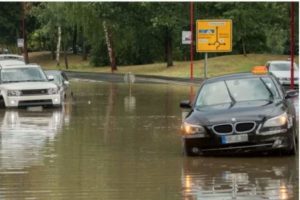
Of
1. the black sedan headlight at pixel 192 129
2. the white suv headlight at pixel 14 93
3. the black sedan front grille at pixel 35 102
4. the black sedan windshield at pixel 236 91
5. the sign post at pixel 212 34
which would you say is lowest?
the black sedan front grille at pixel 35 102

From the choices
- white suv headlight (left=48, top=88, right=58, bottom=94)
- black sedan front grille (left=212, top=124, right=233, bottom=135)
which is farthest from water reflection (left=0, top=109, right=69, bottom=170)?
black sedan front grille (left=212, top=124, right=233, bottom=135)

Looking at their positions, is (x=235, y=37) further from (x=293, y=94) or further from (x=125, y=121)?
(x=293, y=94)

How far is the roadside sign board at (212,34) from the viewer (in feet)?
150

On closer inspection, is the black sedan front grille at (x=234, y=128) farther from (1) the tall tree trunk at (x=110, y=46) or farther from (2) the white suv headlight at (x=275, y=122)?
(1) the tall tree trunk at (x=110, y=46)

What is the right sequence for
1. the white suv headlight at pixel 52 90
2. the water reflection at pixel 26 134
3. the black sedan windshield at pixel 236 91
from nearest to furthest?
the water reflection at pixel 26 134 < the black sedan windshield at pixel 236 91 < the white suv headlight at pixel 52 90

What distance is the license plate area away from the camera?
39.2 ft

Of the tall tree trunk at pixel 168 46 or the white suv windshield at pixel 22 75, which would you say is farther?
the tall tree trunk at pixel 168 46

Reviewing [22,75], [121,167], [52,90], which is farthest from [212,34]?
[121,167]

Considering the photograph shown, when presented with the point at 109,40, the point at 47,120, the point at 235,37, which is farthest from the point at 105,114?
the point at 109,40

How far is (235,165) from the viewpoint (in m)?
11.5

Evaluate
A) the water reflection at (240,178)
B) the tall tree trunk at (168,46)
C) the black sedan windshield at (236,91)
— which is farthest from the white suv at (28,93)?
the tall tree trunk at (168,46)

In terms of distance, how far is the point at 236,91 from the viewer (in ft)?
43.6

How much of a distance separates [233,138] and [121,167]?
1.87 m

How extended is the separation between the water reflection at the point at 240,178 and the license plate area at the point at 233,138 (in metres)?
0.32
